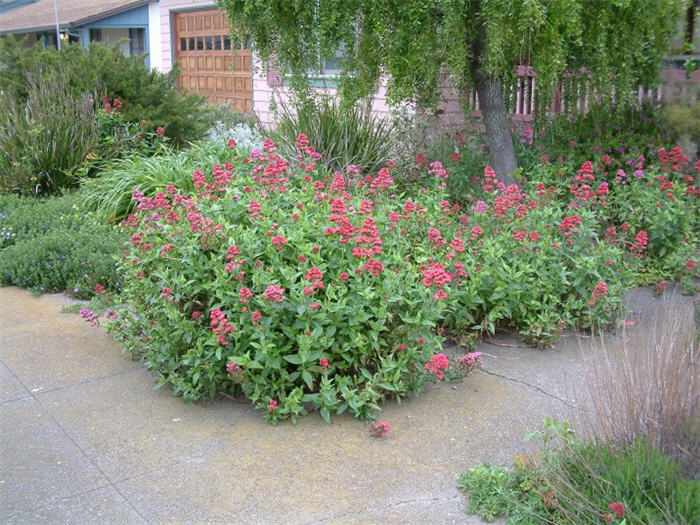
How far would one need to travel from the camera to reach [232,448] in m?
4.07

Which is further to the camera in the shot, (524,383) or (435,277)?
(524,383)

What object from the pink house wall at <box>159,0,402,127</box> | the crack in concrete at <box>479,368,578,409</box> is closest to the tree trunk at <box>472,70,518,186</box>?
the crack in concrete at <box>479,368,578,409</box>

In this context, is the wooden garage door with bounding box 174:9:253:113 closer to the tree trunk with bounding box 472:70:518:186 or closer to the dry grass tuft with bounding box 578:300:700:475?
the tree trunk with bounding box 472:70:518:186

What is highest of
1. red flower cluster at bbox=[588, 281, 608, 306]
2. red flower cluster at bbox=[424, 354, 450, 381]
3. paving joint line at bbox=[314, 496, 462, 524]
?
red flower cluster at bbox=[588, 281, 608, 306]

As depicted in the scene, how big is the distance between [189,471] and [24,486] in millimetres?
757

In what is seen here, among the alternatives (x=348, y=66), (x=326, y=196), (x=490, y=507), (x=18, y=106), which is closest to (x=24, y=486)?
(x=490, y=507)

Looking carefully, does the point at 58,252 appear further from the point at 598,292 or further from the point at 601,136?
the point at 601,136

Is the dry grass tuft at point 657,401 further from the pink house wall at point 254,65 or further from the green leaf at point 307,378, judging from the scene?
the pink house wall at point 254,65

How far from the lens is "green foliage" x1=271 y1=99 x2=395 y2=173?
920 cm

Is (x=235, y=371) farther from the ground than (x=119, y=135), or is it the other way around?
(x=119, y=135)

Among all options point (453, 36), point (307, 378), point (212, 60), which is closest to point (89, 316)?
point (307, 378)

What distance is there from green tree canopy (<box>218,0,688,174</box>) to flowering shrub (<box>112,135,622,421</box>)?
72.1 inches

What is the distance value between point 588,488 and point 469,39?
5.33 meters

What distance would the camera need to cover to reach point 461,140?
929cm
